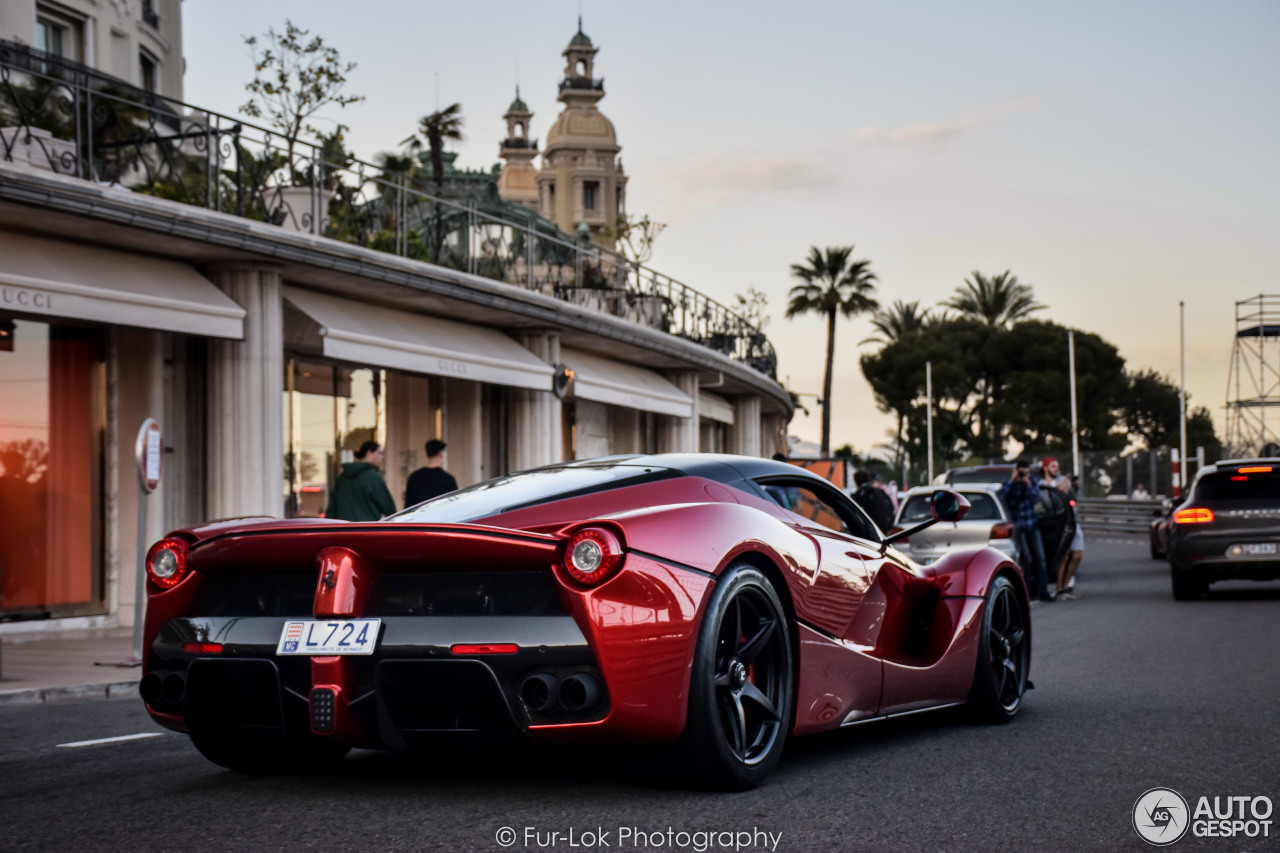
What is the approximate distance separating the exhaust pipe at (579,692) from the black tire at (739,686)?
334mm

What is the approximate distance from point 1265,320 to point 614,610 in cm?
5221

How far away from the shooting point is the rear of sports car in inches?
174

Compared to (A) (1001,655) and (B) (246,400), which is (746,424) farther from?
(A) (1001,655)

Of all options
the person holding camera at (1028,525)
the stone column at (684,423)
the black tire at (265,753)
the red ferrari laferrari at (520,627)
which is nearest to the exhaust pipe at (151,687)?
the red ferrari laferrari at (520,627)

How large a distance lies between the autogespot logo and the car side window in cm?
159

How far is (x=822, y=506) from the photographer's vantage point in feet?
19.7

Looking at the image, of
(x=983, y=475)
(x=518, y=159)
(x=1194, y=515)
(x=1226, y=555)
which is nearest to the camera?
(x=1226, y=555)

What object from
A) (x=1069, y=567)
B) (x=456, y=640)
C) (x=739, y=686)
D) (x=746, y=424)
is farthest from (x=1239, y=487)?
(x=746, y=424)

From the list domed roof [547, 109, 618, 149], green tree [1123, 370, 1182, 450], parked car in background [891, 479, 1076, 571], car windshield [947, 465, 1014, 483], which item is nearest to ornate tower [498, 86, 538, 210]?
domed roof [547, 109, 618, 149]

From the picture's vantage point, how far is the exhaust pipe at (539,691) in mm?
4410

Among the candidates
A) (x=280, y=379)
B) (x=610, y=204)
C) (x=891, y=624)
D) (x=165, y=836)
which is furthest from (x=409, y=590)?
(x=610, y=204)

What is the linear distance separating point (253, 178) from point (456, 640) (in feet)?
40.4

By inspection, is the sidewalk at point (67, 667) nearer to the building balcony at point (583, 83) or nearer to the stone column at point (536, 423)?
the stone column at point (536, 423)

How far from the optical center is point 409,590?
458 cm
